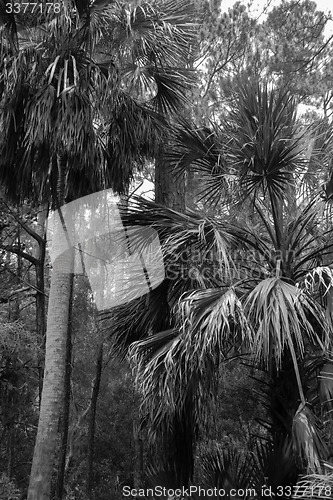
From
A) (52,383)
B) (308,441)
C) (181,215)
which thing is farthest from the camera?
(52,383)

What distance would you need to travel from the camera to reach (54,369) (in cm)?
611

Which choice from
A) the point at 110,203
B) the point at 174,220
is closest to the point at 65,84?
the point at 110,203

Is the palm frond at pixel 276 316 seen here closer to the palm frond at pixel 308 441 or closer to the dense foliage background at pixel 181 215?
the dense foliage background at pixel 181 215

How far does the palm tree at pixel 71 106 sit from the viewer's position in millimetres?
5461

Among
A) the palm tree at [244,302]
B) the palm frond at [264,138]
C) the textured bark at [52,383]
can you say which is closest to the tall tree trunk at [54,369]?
the textured bark at [52,383]

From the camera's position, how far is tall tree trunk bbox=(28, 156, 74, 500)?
5824mm

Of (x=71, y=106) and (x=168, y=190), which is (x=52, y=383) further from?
(x=71, y=106)

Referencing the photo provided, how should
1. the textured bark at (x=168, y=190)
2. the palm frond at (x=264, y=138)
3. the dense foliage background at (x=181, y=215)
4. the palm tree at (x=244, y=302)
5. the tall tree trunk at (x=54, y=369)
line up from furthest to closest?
1. the textured bark at (x=168, y=190)
2. the tall tree trunk at (x=54, y=369)
3. the palm frond at (x=264, y=138)
4. the dense foliage background at (x=181, y=215)
5. the palm tree at (x=244, y=302)

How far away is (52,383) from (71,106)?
2.90 metres

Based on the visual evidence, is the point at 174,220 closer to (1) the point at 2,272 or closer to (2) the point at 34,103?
(2) the point at 34,103

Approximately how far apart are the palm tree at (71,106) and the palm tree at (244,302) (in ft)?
2.64

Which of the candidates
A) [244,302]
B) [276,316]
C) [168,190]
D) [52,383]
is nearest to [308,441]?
[276,316]

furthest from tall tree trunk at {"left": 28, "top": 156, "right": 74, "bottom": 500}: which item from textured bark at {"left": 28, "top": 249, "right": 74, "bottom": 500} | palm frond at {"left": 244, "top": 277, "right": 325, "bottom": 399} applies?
palm frond at {"left": 244, "top": 277, "right": 325, "bottom": 399}

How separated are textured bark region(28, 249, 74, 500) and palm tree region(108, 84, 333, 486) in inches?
35.6
